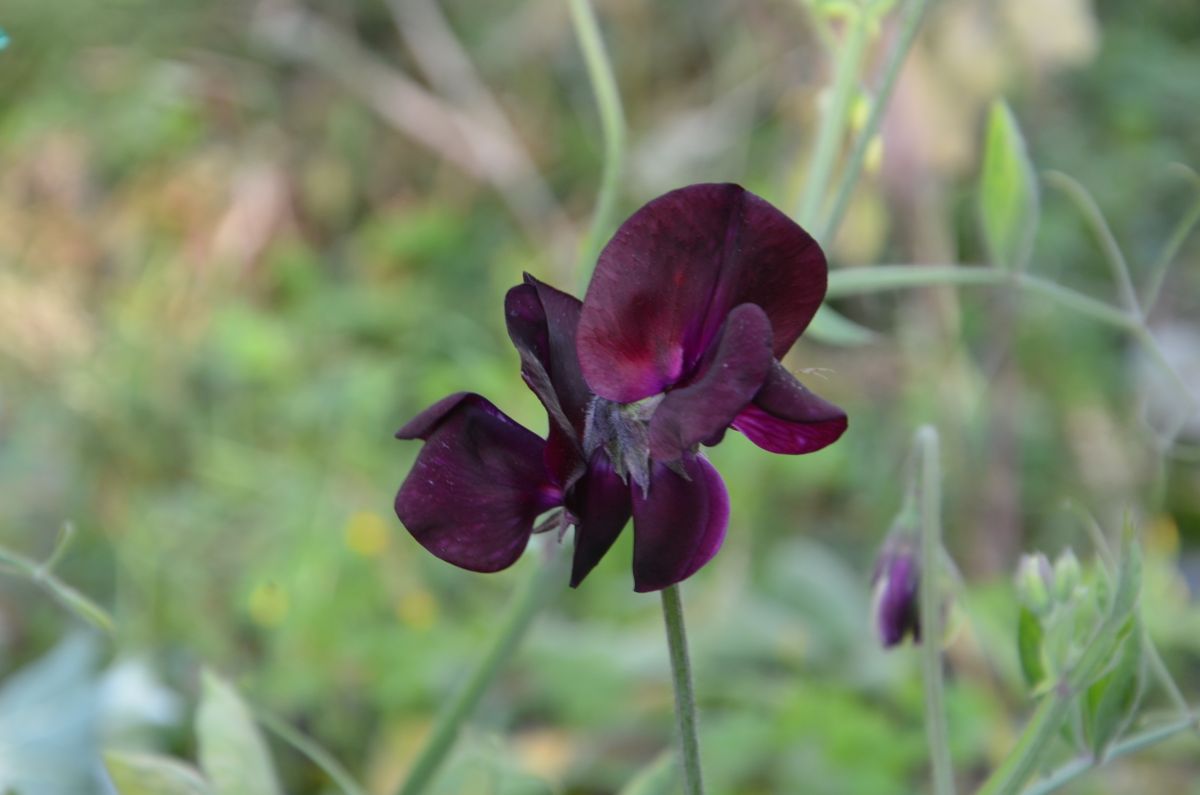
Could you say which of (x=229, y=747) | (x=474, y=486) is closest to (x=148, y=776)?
(x=229, y=747)

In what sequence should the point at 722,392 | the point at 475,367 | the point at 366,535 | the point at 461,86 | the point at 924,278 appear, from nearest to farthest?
the point at 722,392 < the point at 924,278 < the point at 366,535 < the point at 475,367 < the point at 461,86

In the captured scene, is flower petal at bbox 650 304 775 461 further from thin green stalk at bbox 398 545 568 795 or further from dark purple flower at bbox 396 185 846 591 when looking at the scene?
thin green stalk at bbox 398 545 568 795

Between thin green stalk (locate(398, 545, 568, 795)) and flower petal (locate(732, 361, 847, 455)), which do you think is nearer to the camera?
flower petal (locate(732, 361, 847, 455))

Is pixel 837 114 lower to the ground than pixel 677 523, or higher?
higher

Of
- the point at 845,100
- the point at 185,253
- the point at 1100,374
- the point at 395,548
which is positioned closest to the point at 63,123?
the point at 185,253

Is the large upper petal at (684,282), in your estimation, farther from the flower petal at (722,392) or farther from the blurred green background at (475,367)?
the blurred green background at (475,367)

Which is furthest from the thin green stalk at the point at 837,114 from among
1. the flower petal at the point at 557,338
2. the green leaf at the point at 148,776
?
the green leaf at the point at 148,776

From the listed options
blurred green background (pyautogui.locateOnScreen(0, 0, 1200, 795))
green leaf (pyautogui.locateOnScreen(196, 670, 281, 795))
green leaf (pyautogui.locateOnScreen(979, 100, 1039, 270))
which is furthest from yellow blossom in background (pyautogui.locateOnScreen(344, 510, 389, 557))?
green leaf (pyautogui.locateOnScreen(979, 100, 1039, 270))

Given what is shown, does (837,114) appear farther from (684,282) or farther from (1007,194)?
(684,282)
